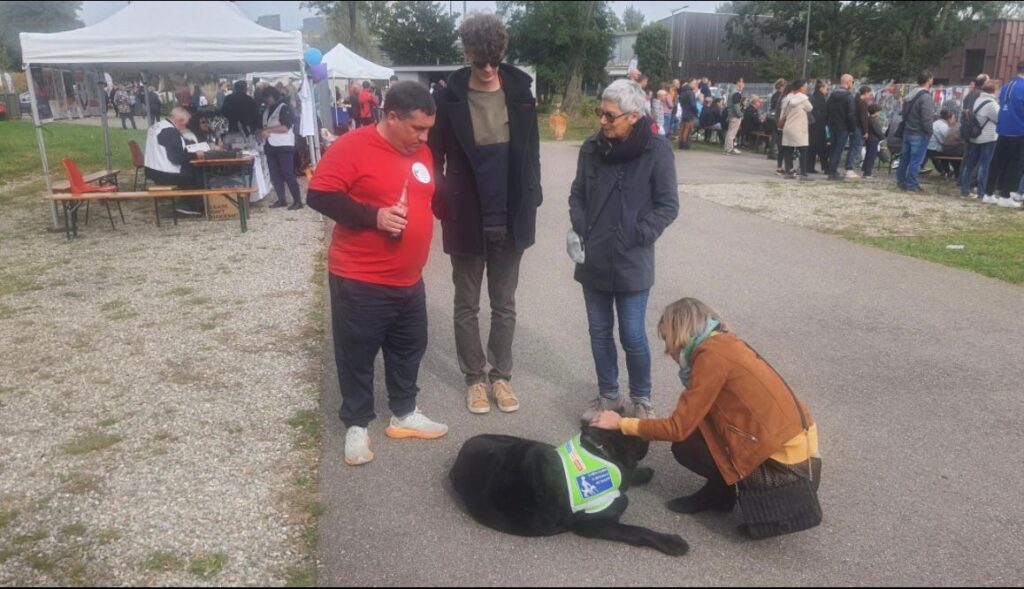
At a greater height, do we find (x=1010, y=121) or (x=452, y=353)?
(x=1010, y=121)

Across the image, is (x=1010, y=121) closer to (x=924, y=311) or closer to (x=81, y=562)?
(x=924, y=311)

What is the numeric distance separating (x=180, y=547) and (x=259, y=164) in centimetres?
905

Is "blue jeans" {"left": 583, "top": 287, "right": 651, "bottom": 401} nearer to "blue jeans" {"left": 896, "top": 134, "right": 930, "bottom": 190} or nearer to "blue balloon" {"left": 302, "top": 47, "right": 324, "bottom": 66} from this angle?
"blue balloon" {"left": 302, "top": 47, "right": 324, "bottom": 66}

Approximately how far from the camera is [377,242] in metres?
3.24

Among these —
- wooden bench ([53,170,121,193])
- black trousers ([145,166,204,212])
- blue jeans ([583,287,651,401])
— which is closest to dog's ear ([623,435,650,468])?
blue jeans ([583,287,651,401])

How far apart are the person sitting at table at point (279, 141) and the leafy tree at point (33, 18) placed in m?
19.2

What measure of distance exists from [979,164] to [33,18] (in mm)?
38341

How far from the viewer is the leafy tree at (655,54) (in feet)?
157

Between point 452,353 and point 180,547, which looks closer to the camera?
point 180,547

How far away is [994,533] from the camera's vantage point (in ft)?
9.52

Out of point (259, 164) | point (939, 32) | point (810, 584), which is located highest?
point (939, 32)

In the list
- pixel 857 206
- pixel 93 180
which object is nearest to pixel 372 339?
pixel 93 180

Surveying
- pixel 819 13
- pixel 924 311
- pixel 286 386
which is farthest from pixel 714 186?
pixel 819 13

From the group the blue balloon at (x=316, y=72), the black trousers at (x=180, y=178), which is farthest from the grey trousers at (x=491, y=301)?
the blue balloon at (x=316, y=72)
